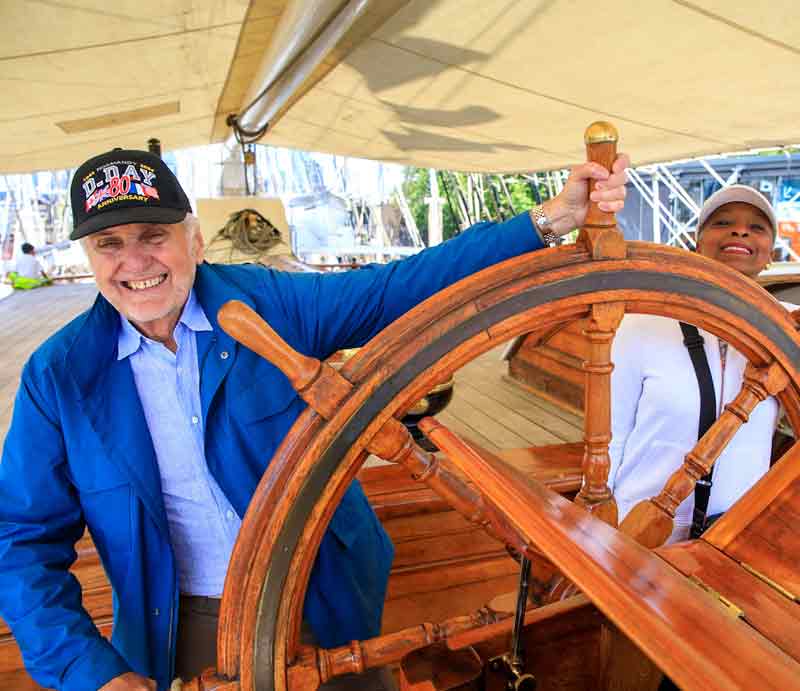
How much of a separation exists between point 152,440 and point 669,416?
90cm

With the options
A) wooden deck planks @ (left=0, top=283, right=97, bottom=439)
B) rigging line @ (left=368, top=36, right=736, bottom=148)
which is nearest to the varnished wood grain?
rigging line @ (left=368, top=36, right=736, bottom=148)

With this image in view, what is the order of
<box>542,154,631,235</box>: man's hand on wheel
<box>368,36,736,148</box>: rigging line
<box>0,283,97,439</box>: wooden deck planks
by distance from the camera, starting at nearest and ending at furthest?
1. <box>542,154,631,235</box>: man's hand on wheel
2. <box>368,36,736,148</box>: rigging line
3. <box>0,283,97,439</box>: wooden deck planks

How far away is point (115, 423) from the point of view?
910 mm

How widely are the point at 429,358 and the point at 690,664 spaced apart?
0.36 m

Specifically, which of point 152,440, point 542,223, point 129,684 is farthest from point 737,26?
point 129,684

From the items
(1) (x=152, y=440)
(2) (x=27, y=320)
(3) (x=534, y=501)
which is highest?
(3) (x=534, y=501)

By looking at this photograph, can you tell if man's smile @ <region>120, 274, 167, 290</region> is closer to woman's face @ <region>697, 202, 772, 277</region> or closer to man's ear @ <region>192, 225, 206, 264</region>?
man's ear @ <region>192, 225, 206, 264</region>

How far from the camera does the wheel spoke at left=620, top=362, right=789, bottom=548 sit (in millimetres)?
826

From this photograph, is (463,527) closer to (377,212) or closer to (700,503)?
(700,503)

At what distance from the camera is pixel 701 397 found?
1142 mm

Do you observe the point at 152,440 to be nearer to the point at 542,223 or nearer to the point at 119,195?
the point at 119,195

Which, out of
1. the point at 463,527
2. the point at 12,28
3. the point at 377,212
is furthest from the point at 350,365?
the point at 377,212

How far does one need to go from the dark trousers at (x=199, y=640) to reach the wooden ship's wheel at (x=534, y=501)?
1.06 ft

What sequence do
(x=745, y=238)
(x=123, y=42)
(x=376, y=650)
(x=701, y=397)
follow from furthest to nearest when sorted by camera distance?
(x=123, y=42)
(x=745, y=238)
(x=701, y=397)
(x=376, y=650)
